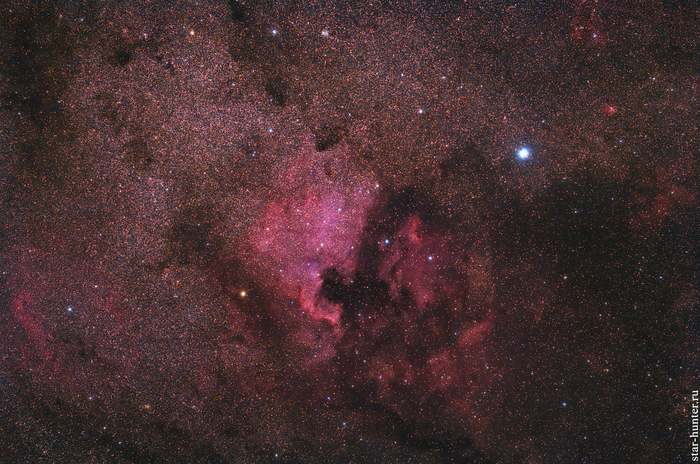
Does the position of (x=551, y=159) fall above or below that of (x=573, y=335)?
above

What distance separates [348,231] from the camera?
8.80 feet

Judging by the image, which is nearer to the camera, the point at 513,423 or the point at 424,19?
the point at 424,19

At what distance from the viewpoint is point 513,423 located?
110 inches

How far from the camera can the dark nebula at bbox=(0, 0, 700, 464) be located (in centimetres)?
259

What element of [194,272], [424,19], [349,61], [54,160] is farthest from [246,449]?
[424,19]

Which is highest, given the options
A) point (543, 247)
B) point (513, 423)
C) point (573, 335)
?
point (543, 247)

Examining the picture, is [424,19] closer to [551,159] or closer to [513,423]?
[551,159]

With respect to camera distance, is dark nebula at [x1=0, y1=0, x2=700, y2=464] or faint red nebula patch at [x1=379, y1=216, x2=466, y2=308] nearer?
dark nebula at [x1=0, y1=0, x2=700, y2=464]

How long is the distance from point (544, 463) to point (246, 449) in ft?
8.75

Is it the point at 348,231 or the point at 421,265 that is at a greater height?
the point at 348,231

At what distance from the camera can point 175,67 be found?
257 centimetres

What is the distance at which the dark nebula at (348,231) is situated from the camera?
2.59 metres

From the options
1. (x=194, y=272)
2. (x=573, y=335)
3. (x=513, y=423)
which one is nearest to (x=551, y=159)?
(x=573, y=335)

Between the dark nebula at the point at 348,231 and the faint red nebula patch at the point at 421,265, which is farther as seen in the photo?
the faint red nebula patch at the point at 421,265
